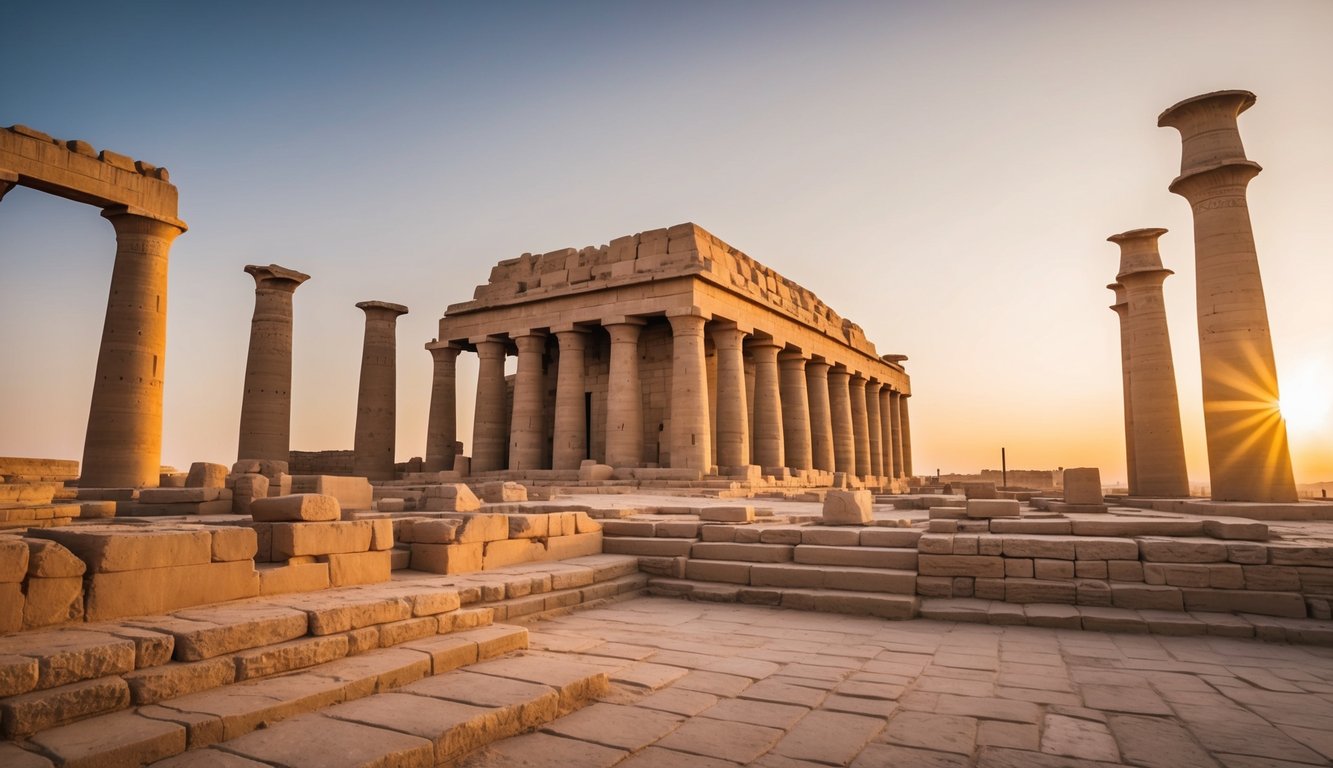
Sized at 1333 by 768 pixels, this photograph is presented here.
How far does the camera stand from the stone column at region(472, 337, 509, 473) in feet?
87.1

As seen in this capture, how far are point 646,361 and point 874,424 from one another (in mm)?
15977

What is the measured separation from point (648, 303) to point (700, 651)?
57.0 ft

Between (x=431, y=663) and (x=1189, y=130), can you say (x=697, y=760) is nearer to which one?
(x=431, y=663)

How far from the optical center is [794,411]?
28.2 m

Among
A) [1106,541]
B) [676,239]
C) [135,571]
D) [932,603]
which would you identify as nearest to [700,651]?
[932,603]

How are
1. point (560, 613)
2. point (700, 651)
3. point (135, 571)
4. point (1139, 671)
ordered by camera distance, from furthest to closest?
point (560, 613)
point (700, 651)
point (1139, 671)
point (135, 571)

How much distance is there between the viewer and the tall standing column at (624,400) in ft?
75.9

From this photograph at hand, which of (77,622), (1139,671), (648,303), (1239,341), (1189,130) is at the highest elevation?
(1189,130)

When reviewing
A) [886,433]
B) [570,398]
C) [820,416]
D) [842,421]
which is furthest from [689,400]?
[886,433]

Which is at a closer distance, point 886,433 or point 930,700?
point 930,700

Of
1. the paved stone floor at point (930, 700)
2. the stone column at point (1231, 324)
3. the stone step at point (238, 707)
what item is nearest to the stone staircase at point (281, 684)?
the stone step at point (238, 707)

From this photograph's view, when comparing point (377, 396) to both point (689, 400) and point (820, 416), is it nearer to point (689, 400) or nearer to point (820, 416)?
point (689, 400)

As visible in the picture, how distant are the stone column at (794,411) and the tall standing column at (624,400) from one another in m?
6.33

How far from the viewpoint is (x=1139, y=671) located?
587 cm
